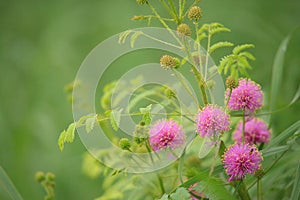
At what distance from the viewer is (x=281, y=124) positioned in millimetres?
1461

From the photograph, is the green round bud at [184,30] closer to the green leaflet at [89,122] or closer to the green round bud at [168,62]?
the green round bud at [168,62]

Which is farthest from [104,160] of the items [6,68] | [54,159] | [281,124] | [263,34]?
[6,68]

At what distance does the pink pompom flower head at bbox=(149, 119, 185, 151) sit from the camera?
87cm

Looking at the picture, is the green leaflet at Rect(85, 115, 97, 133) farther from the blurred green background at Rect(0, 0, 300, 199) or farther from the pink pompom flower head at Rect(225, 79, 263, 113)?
the blurred green background at Rect(0, 0, 300, 199)

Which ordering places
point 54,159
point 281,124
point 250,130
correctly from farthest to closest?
point 54,159 → point 281,124 → point 250,130

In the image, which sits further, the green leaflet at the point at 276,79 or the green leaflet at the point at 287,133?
the green leaflet at the point at 276,79

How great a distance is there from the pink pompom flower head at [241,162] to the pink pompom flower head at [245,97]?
0.07 m

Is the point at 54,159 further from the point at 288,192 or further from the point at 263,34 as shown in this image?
the point at 288,192

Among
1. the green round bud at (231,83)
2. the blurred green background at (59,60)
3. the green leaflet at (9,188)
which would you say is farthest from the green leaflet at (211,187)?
the blurred green background at (59,60)

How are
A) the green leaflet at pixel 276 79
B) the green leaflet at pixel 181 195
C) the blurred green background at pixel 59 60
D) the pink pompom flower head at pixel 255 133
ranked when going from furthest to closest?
the blurred green background at pixel 59 60 < the green leaflet at pixel 276 79 < the pink pompom flower head at pixel 255 133 < the green leaflet at pixel 181 195

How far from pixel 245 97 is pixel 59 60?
1670 millimetres

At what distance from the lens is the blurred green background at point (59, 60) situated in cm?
185

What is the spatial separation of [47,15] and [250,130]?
2.13 meters

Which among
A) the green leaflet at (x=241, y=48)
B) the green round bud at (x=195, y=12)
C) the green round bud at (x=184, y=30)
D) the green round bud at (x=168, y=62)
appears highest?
the green round bud at (x=195, y=12)
